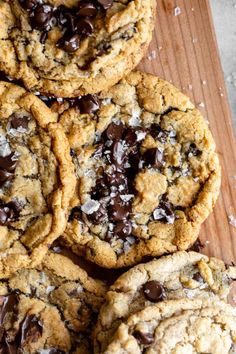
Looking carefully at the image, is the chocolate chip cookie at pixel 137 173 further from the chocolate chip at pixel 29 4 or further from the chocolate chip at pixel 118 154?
the chocolate chip at pixel 29 4

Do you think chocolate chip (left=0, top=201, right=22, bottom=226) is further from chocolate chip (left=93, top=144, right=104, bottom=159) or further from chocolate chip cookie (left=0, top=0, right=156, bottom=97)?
chocolate chip cookie (left=0, top=0, right=156, bottom=97)

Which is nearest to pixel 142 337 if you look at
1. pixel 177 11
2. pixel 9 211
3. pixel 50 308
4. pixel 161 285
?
pixel 161 285

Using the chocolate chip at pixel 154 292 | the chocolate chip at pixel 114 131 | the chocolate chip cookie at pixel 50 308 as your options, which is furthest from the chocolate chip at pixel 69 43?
the chocolate chip at pixel 154 292

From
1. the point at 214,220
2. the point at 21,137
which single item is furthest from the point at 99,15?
the point at 214,220

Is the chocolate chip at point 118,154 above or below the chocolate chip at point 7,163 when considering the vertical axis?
below

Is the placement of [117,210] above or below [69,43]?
below

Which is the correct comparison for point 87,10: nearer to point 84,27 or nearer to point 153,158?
point 84,27

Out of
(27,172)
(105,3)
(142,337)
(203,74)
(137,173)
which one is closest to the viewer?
(142,337)
